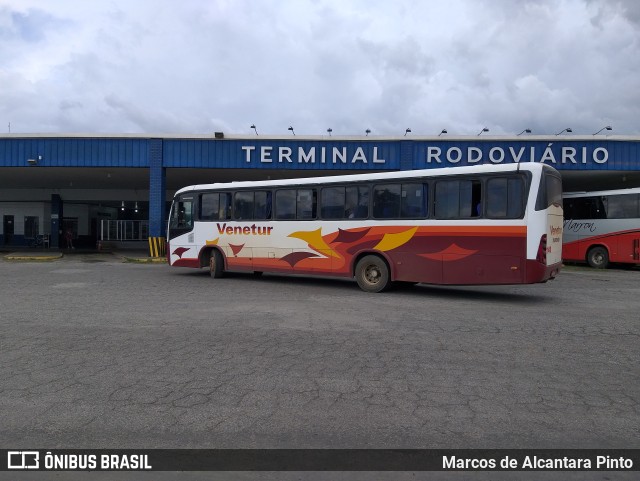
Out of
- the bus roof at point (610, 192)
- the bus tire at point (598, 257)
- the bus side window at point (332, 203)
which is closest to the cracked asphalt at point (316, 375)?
the bus side window at point (332, 203)

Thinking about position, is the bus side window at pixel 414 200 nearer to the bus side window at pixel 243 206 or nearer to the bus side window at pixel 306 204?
the bus side window at pixel 306 204

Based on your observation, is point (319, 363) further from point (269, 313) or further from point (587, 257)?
point (587, 257)

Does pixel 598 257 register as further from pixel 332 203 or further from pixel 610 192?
pixel 332 203

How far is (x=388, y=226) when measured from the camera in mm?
11984

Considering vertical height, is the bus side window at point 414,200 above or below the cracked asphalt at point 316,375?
above

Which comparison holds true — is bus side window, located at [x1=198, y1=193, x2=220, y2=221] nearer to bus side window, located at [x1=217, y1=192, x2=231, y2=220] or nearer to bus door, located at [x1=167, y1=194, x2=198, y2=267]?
Answer: bus side window, located at [x1=217, y1=192, x2=231, y2=220]

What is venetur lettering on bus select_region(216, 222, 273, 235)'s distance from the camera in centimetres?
1432

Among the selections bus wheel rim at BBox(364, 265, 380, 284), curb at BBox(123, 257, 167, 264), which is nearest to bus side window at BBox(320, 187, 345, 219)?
bus wheel rim at BBox(364, 265, 380, 284)

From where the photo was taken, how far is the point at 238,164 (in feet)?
83.5

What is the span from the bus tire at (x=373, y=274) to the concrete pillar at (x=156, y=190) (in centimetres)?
1602

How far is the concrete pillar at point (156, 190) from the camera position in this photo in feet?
83.0

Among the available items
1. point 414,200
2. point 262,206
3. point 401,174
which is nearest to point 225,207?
point 262,206

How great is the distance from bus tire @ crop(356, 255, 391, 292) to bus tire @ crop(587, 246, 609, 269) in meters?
13.7

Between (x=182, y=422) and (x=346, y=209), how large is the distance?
933 cm
